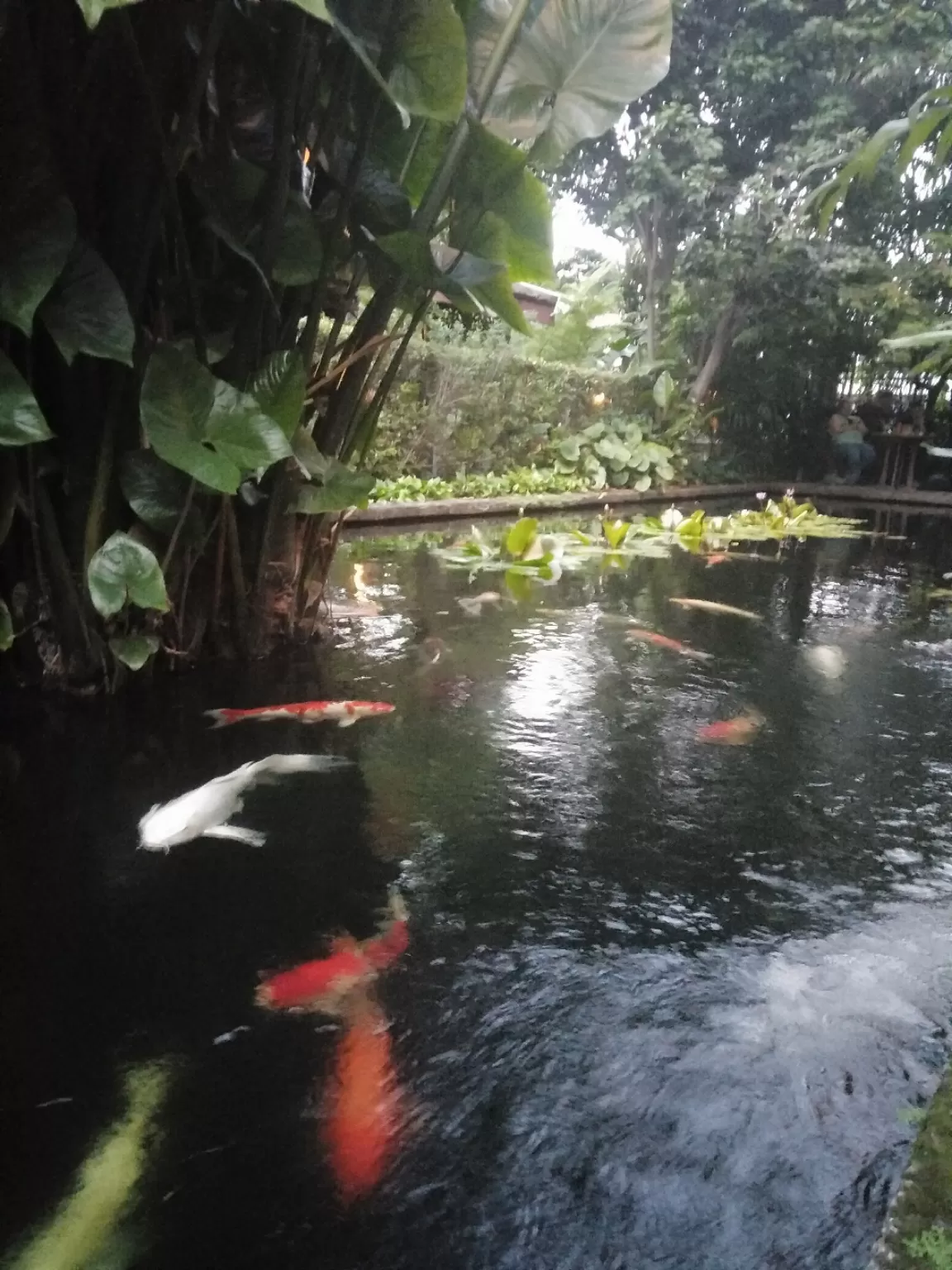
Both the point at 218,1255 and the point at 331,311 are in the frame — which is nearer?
the point at 218,1255

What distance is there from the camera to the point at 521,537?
5.82 meters

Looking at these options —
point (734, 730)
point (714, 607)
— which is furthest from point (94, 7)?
point (714, 607)

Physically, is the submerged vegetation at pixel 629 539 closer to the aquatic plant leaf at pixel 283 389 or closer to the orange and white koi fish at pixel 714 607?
the orange and white koi fish at pixel 714 607

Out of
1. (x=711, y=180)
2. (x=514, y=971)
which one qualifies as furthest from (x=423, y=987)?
(x=711, y=180)

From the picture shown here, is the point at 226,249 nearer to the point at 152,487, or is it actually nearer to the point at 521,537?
the point at 152,487

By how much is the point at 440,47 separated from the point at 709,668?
2385 mm

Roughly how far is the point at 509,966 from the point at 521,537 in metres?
4.31

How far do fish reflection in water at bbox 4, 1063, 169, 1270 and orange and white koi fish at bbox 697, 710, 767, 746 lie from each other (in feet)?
6.69

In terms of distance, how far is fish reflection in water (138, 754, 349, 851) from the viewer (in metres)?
2.14

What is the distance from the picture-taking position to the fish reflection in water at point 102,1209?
42.5 inches

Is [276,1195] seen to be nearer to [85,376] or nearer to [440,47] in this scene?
[85,376]

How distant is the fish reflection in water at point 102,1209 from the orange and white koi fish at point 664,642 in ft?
9.77

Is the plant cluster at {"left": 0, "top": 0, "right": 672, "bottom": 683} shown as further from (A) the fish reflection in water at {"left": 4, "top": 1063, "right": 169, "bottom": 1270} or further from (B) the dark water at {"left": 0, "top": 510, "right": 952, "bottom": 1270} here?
(A) the fish reflection in water at {"left": 4, "top": 1063, "right": 169, "bottom": 1270}

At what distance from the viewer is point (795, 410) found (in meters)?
14.3
